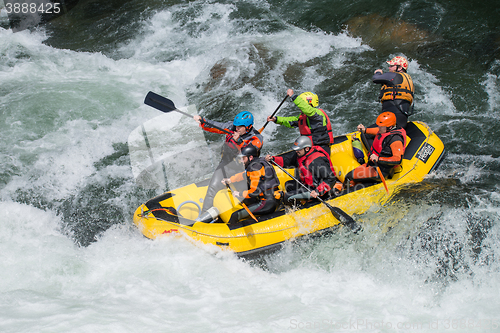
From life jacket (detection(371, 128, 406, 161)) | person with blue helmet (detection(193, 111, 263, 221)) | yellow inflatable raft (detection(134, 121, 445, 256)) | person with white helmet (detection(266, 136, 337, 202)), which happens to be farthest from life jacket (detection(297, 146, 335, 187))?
life jacket (detection(371, 128, 406, 161))

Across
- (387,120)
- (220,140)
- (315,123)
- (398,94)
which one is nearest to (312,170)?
(315,123)

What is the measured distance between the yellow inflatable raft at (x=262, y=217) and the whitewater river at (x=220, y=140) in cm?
18

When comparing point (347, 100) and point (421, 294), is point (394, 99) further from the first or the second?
point (421, 294)

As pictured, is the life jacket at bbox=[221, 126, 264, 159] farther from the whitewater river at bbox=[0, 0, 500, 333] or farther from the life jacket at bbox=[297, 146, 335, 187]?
the whitewater river at bbox=[0, 0, 500, 333]

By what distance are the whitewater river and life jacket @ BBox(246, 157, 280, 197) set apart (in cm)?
84

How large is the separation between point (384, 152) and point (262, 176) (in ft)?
5.47

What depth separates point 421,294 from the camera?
4383 millimetres

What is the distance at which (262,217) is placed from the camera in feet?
15.8

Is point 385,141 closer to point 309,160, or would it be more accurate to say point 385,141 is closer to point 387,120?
point 387,120

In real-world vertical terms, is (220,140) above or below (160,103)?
below

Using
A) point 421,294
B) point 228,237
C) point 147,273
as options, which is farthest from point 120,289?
point 421,294

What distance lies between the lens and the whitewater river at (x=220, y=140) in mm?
4242

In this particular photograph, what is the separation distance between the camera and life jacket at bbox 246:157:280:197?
4.66 meters

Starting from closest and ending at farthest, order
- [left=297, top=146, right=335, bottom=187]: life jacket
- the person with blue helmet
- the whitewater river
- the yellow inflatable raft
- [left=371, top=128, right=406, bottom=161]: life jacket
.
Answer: the whitewater river → the yellow inflatable raft → [left=297, top=146, right=335, bottom=187]: life jacket → [left=371, top=128, right=406, bottom=161]: life jacket → the person with blue helmet
